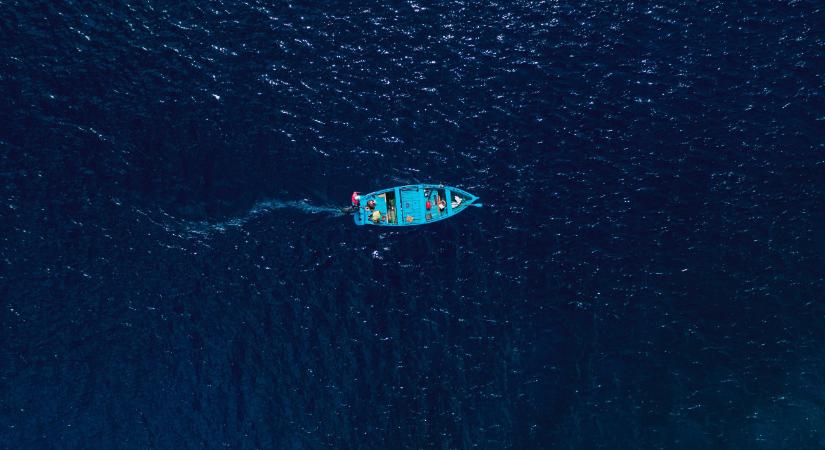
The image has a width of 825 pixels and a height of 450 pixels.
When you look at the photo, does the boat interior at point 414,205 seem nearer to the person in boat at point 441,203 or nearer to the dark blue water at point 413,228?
the person in boat at point 441,203

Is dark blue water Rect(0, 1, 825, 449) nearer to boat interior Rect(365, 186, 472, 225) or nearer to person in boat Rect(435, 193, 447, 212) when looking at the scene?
boat interior Rect(365, 186, 472, 225)

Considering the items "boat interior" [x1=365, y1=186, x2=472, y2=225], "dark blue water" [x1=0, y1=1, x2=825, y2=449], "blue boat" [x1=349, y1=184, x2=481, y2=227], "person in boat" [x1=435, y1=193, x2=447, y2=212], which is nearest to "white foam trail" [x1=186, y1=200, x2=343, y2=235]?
"dark blue water" [x1=0, y1=1, x2=825, y2=449]

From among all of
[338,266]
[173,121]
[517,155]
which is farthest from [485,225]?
[173,121]

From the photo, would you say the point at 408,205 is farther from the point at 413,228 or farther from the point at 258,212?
the point at 258,212

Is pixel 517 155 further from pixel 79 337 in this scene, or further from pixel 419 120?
pixel 79 337

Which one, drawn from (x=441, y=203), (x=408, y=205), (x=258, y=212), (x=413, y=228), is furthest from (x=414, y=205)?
(x=258, y=212)

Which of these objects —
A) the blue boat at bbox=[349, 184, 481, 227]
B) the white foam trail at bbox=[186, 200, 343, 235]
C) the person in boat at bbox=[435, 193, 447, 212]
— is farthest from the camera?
the person in boat at bbox=[435, 193, 447, 212]
